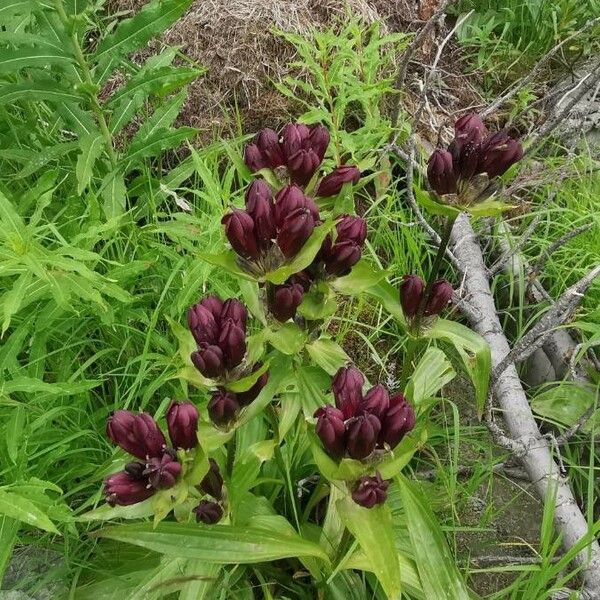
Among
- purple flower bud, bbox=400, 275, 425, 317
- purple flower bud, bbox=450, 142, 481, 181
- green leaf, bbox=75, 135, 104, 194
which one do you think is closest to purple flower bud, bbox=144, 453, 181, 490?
purple flower bud, bbox=400, 275, 425, 317

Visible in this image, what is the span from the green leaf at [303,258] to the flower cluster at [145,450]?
24 centimetres

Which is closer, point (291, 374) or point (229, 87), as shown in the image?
point (291, 374)

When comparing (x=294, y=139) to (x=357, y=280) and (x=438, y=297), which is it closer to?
(x=357, y=280)

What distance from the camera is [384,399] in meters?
1.04

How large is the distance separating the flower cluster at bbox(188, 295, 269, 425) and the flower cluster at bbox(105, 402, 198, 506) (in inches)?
2.4

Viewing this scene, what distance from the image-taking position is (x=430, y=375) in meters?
1.54

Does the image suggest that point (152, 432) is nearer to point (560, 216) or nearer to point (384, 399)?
point (384, 399)

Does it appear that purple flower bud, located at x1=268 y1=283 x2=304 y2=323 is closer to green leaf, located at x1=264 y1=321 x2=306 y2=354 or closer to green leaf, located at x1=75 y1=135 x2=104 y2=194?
green leaf, located at x1=264 y1=321 x2=306 y2=354

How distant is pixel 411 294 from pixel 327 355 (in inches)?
8.4

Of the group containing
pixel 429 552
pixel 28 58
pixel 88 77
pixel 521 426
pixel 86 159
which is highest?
pixel 28 58

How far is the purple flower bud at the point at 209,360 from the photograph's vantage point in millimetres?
1068

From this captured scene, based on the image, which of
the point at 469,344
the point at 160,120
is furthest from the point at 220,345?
the point at 160,120

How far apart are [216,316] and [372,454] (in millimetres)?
330

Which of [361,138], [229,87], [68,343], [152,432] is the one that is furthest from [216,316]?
[229,87]
